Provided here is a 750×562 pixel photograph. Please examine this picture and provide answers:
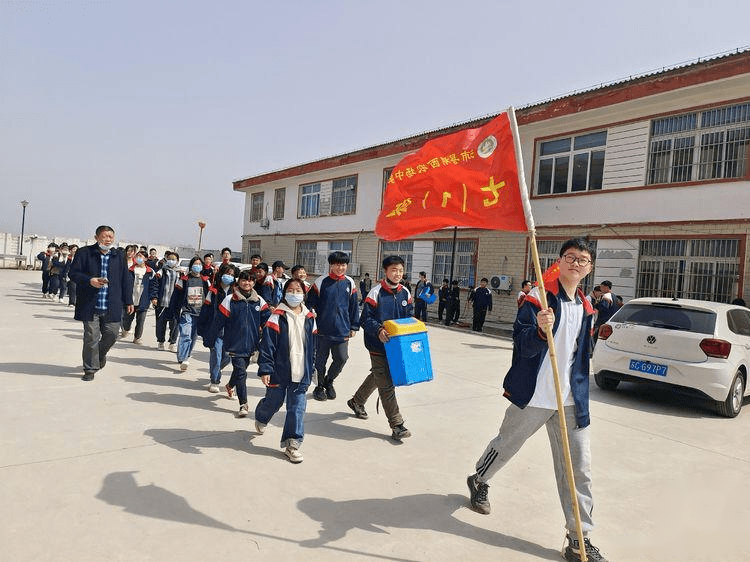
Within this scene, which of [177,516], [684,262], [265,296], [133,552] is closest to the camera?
[133,552]

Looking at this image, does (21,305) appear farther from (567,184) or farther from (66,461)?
(567,184)

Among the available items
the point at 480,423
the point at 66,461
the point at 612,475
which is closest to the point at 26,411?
the point at 66,461

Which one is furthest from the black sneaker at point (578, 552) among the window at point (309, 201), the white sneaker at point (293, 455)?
the window at point (309, 201)

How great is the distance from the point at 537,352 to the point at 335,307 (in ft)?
11.0

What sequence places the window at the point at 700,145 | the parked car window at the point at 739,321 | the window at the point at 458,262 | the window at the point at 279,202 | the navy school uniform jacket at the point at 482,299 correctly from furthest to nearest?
the window at the point at 279,202
the window at the point at 458,262
the navy school uniform jacket at the point at 482,299
the window at the point at 700,145
the parked car window at the point at 739,321

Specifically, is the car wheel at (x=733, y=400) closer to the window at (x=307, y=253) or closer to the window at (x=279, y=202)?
the window at (x=307, y=253)

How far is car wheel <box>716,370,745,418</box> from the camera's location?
21.3 feet

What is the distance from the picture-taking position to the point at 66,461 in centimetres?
398

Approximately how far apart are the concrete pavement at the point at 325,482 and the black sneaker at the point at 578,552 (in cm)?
11

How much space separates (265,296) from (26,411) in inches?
145

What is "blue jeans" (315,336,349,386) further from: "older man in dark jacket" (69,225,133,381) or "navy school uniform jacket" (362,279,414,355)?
"older man in dark jacket" (69,225,133,381)

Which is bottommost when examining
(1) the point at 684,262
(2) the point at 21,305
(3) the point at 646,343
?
(2) the point at 21,305

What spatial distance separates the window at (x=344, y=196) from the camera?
23641 millimetres

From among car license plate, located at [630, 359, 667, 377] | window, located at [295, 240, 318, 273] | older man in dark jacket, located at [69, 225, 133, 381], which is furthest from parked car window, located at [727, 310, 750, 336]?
window, located at [295, 240, 318, 273]
